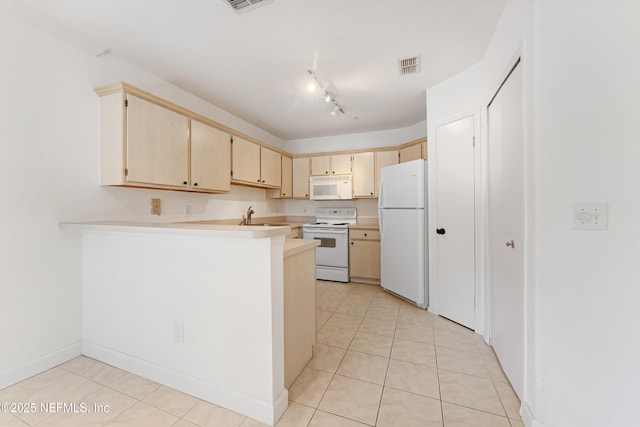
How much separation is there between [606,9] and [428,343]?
229 cm

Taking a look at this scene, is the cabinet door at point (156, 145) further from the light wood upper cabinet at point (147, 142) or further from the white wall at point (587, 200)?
the white wall at point (587, 200)

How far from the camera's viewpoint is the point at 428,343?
6.98ft

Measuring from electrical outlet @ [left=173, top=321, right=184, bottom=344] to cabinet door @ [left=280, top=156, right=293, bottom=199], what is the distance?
117 inches

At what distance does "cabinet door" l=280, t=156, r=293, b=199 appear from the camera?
4336mm

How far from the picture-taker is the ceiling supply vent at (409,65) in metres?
2.26

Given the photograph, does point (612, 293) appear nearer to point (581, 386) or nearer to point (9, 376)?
point (581, 386)

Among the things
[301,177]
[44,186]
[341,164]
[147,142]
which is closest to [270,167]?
[301,177]

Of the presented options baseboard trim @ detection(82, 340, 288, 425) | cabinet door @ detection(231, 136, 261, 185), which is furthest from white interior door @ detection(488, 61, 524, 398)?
cabinet door @ detection(231, 136, 261, 185)

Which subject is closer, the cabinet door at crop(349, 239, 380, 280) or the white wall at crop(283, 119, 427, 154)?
the cabinet door at crop(349, 239, 380, 280)

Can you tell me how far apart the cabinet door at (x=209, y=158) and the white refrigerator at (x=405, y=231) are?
2033mm

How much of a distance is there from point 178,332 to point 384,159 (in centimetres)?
346

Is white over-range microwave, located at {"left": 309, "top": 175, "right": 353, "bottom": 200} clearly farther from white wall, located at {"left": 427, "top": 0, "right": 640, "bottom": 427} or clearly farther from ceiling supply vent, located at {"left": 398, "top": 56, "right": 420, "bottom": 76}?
white wall, located at {"left": 427, "top": 0, "right": 640, "bottom": 427}

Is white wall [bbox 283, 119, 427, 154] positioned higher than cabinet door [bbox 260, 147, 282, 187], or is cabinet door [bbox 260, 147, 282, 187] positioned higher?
white wall [bbox 283, 119, 427, 154]

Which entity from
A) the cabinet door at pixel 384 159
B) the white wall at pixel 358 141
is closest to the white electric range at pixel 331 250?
the cabinet door at pixel 384 159
